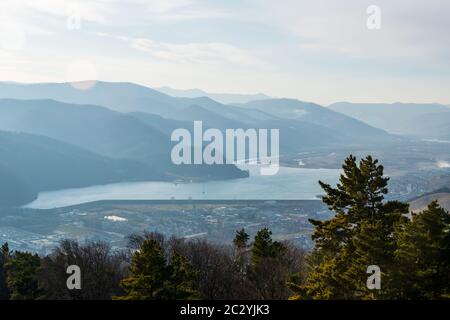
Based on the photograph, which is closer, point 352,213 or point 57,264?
point 352,213

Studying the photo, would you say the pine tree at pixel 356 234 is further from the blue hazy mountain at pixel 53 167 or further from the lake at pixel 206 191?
the blue hazy mountain at pixel 53 167

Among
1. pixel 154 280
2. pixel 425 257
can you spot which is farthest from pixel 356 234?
pixel 154 280

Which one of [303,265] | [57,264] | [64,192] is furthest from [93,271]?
[64,192]

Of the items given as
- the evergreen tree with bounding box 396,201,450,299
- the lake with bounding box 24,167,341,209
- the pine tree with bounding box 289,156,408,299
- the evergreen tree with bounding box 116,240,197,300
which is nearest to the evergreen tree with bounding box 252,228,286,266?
the pine tree with bounding box 289,156,408,299

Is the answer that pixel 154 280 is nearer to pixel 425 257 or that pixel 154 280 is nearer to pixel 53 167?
pixel 425 257

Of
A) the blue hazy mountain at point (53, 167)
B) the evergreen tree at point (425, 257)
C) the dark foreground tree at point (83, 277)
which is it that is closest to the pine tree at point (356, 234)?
the evergreen tree at point (425, 257)

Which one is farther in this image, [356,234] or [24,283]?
[24,283]
